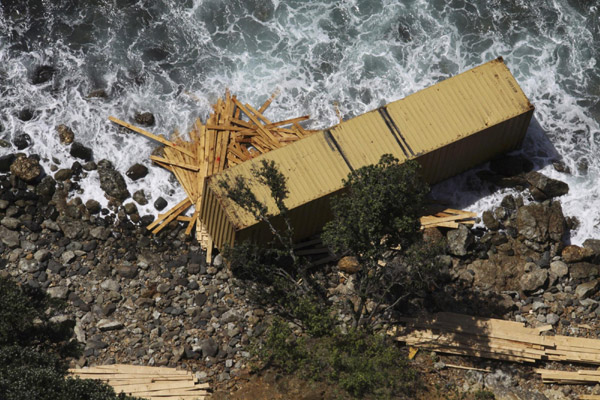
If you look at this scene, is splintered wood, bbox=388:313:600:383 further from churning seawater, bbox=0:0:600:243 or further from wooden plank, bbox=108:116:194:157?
wooden plank, bbox=108:116:194:157

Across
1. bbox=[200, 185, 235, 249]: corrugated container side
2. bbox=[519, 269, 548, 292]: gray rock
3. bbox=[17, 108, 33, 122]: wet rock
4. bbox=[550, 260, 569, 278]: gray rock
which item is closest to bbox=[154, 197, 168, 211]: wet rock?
bbox=[200, 185, 235, 249]: corrugated container side

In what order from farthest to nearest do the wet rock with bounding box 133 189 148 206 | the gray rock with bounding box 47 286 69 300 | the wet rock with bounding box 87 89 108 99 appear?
the wet rock with bounding box 87 89 108 99
the wet rock with bounding box 133 189 148 206
the gray rock with bounding box 47 286 69 300

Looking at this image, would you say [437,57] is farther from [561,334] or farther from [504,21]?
[561,334]

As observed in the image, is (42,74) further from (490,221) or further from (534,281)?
(534,281)

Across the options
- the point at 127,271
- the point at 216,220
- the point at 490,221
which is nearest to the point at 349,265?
the point at 216,220

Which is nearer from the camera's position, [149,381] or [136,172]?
[149,381]

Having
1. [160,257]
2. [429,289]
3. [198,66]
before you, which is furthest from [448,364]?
[198,66]
